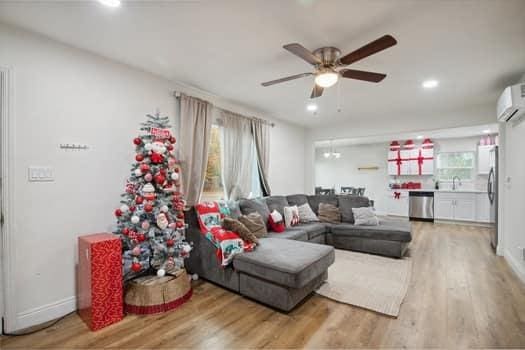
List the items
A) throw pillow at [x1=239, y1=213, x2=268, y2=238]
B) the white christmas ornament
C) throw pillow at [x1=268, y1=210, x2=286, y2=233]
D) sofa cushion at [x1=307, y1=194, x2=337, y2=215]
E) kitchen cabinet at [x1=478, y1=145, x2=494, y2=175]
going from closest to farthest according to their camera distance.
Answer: the white christmas ornament, throw pillow at [x1=239, y1=213, x2=268, y2=238], throw pillow at [x1=268, y1=210, x2=286, y2=233], sofa cushion at [x1=307, y1=194, x2=337, y2=215], kitchen cabinet at [x1=478, y1=145, x2=494, y2=175]

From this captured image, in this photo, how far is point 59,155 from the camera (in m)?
2.41

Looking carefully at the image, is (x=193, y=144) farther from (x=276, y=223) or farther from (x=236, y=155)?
(x=276, y=223)

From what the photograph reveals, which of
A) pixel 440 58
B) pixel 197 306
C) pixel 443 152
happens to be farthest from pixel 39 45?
pixel 443 152

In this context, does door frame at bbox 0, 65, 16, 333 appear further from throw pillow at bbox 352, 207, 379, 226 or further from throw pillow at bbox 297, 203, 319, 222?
throw pillow at bbox 352, 207, 379, 226

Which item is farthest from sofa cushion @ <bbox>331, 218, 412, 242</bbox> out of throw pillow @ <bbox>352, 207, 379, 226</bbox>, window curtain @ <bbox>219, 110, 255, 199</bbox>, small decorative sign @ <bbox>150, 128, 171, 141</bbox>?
small decorative sign @ <bbox>150, 128, 171, 141</bbox>

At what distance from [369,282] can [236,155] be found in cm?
276

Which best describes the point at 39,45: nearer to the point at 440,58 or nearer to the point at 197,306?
the point at 197,306

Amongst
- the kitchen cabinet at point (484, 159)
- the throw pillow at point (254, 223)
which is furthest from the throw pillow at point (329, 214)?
the kitchen cabinet at point (484, 159)

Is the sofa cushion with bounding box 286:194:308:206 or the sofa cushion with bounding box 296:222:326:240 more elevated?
the sofa cushion with bounding box 286:194:308:206

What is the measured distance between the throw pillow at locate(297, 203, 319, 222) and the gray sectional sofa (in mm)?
153

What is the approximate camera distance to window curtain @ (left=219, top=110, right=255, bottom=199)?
4188 mm

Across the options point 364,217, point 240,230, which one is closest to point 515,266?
point 364,217

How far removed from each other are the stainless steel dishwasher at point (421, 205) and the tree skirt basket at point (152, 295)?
23.9ft

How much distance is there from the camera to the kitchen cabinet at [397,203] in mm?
7645
